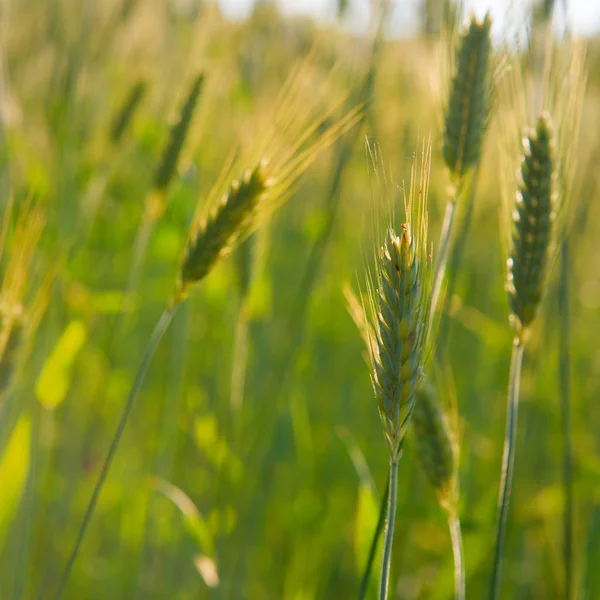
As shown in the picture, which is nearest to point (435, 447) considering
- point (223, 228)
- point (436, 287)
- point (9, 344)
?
point (436, 287)

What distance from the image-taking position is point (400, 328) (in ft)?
1.74

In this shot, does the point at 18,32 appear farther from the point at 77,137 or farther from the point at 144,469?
the point at 144,469

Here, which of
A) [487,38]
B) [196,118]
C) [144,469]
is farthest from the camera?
[144,469]

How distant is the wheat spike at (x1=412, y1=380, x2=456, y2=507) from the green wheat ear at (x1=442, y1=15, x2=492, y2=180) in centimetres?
24

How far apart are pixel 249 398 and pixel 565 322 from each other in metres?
0.85

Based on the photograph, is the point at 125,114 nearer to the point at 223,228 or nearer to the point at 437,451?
the point at 223,228

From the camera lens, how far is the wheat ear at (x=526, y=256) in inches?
26.1

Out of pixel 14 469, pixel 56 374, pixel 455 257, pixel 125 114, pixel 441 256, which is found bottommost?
pixel 14 469

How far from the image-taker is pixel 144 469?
170 centimetres

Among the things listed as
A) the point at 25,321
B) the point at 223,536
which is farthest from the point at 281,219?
the point at 25,321

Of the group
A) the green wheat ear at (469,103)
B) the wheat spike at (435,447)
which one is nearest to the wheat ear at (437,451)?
the wheat spike at (435,447)

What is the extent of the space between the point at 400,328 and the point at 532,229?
25 cm

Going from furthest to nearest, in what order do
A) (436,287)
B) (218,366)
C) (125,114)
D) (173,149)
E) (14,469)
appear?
1. (218,366)
2. (125,114)
3. (173,149)
4. (14,469)
5. (436,287)

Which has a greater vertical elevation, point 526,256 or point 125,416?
point 526,256
